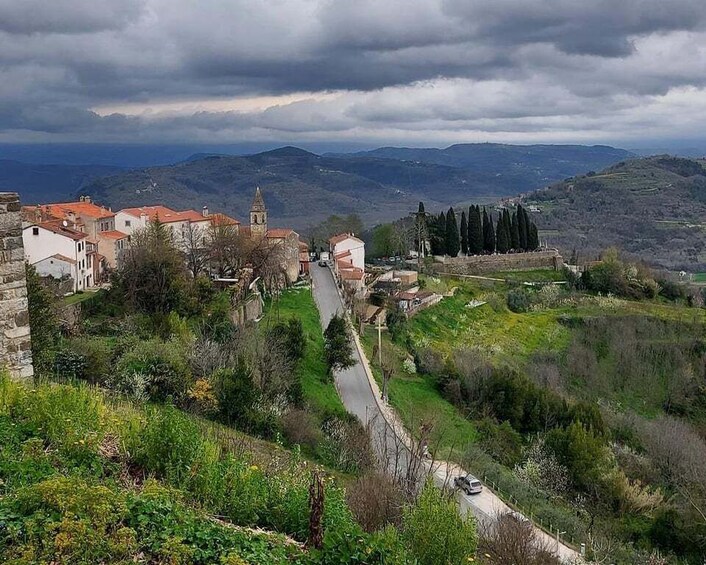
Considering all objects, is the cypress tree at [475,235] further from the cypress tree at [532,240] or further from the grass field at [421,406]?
the grass field at [421,406]

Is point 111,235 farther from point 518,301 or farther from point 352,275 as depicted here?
point 518,301

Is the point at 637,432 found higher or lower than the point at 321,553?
lower

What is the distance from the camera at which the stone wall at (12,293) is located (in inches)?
326

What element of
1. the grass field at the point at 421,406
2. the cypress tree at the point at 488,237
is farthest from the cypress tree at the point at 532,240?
the grass field at the point at 421,406

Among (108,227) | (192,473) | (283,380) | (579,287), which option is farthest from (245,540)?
(579,287)

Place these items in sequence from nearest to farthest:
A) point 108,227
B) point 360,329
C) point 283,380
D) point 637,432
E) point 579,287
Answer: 1. point 283,380
2. point 637,432
3. point 360,329
4. point 108,227
5. point 579,287

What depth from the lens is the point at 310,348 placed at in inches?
1144

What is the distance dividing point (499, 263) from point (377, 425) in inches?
1391

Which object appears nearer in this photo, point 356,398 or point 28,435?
point 28,435

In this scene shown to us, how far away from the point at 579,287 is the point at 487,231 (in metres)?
8.89

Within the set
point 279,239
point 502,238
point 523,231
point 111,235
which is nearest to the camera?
point 111,235

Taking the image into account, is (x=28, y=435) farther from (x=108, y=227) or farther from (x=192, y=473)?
(x=108, y=227)

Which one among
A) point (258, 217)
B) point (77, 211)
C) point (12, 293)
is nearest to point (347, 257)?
point (258, 217)

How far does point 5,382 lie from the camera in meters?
7.55
